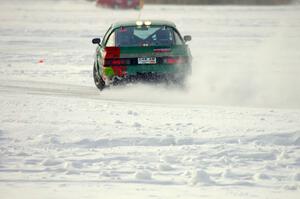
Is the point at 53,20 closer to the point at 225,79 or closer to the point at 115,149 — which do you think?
the point at 225,79

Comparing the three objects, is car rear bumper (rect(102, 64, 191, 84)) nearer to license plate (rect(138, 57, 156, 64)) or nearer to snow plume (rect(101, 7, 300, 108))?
license plate (rect(138, 57, 156, 64))

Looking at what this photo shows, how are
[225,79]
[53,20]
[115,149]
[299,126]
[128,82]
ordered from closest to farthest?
1. [115,149]
2. [299,126]
3. [128,82]
4. [225,79]
5. [53,20]

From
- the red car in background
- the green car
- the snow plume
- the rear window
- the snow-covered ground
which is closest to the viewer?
the snow-covered ground

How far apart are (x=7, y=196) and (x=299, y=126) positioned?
4609 millimetres

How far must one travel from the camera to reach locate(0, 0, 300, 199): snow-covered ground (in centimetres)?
698

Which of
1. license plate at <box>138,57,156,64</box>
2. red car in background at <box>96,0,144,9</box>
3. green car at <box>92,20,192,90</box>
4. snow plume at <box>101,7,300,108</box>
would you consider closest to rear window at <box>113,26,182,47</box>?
green car at <box>92,20,192,90</box>

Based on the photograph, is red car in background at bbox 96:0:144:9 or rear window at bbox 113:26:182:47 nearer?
rear window at bbox 113:26:182:47

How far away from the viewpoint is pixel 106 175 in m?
7.38

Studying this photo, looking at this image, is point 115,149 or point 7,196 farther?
point 115,149

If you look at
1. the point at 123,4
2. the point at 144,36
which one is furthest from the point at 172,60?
the point at 123,4

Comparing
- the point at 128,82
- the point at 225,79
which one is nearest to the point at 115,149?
the point at 128,82

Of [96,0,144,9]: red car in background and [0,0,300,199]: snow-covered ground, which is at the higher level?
[0,0,300,199]: snow-covered ground

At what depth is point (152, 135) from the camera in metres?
9.41

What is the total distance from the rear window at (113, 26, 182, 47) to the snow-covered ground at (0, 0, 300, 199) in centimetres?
87
